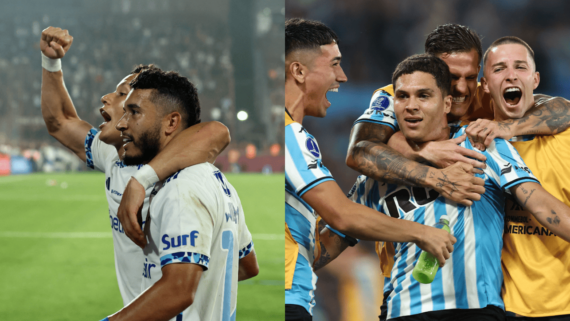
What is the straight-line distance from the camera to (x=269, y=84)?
27.2m

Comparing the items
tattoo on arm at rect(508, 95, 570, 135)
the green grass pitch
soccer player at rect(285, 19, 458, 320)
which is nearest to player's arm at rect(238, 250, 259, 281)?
soccer player at rect(285, 19, 458, 320)

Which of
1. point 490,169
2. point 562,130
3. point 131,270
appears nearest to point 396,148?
point 490,169

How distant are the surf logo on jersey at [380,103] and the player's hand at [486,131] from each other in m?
0.39

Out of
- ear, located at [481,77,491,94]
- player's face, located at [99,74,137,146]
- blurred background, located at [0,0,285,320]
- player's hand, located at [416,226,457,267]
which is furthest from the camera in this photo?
blurred background, located at [0,0,285,320]

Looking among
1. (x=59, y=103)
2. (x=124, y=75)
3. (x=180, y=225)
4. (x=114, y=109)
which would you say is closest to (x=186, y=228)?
(x=180, y=225)

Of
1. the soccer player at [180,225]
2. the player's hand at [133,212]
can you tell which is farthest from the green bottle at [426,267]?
the player's hand at [133,212]

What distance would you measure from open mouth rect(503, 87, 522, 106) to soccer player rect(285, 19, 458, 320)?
447 mm

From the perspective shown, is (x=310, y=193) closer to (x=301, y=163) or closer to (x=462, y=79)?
(x=301, y=163)

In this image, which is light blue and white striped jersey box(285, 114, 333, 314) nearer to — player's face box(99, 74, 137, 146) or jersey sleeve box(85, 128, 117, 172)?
player's face box(99, 74, 137, 146)

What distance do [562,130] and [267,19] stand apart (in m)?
25.8

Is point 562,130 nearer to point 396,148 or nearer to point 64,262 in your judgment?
point 396,148

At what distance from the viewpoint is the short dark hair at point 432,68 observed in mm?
1993

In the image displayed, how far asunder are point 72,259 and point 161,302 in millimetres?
6830

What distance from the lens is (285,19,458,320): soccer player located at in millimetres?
1798
